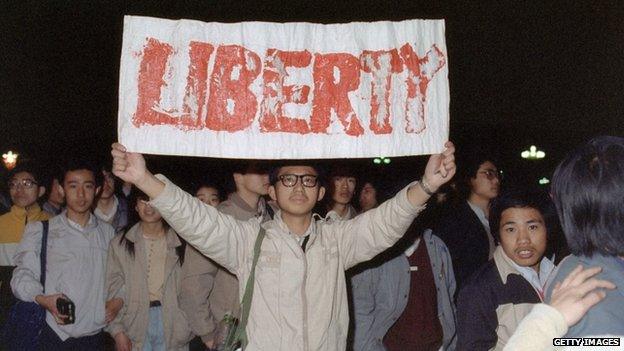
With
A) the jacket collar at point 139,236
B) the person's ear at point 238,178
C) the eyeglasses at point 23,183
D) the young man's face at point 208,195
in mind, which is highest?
the eyeglasses at point 23,183

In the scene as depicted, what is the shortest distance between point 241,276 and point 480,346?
1.27 metres

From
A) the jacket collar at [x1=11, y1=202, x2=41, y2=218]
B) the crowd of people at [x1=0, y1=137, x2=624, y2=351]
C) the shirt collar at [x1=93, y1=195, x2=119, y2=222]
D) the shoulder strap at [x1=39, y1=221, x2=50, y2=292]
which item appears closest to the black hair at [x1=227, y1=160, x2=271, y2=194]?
the crowd of people at [x1=0, y1=137, x2=624, y2=351]

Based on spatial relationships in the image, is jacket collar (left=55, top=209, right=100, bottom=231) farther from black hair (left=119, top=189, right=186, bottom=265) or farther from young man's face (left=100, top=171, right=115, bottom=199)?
young man's face (left=100, top=171, right=115, bottom=199)

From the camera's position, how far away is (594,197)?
72.0 inches

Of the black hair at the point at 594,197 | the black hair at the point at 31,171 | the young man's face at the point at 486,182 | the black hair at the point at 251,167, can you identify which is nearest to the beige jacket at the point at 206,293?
the black hair at the point at 251,167

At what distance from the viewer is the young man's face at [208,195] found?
4.82 m

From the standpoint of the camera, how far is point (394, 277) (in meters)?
4.34

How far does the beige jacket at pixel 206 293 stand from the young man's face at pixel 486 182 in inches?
85.7

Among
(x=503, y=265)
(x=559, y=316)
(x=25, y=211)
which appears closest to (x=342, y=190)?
(x=503, y=265)

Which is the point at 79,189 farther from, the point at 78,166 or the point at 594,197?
the point at 594,197

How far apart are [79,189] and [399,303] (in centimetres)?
256

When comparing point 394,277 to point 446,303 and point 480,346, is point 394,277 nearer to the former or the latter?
point 446,303

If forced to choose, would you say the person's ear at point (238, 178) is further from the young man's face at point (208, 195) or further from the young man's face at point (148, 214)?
the young man's face at point (148, 214)

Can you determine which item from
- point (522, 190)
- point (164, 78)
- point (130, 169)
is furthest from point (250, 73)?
point (522, 190)
